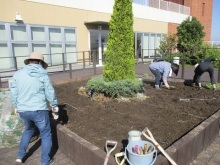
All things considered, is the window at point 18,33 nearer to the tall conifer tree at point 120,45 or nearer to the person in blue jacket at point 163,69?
the tall conifer tree at point 120,45

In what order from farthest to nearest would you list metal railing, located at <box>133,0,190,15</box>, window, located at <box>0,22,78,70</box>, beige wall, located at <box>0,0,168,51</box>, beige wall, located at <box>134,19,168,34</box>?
metal railing, located at <box>133,0,190,15</box> → beige wall, located at <box>134,19,168,34</box> → window, located at <box>0,22,78,70</box> → beige wall, located at <box>0,0,168,51</box>

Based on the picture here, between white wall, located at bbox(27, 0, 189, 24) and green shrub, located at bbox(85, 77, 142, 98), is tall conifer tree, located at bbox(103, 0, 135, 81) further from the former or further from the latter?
white wall, located at bbox(27, 0, 189, 24)

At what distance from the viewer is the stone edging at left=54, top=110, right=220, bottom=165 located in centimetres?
279

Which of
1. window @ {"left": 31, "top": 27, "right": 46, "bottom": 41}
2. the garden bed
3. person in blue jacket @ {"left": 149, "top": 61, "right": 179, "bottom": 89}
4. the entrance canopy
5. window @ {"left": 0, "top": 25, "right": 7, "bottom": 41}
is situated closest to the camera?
the garden bed

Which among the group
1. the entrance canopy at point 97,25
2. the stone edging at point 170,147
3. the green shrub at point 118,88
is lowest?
the stone edging at point 170,147

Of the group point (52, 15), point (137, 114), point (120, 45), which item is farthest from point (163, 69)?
point (52, 15)

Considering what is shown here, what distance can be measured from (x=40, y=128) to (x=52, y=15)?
29.2ft

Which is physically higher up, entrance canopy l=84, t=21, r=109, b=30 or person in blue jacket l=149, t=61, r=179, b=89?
entrance canopy l=84, t=21, r=109, b=30

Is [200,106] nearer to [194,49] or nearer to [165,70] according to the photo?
[165,70]

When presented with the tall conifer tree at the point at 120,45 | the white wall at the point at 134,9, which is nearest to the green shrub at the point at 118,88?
the tall conifer tree at the point at 120,45

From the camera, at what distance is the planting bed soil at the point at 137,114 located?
3.63m

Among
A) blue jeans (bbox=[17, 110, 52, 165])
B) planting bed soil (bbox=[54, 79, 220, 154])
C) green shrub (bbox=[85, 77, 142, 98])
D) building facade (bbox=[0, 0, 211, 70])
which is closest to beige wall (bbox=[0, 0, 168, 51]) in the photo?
building facade (bbox=[0, 0, 211, 70])

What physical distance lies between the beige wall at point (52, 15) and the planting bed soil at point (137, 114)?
210 inches

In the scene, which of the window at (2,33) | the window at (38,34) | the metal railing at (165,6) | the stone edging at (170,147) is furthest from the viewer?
the metal railing at (165,6)
